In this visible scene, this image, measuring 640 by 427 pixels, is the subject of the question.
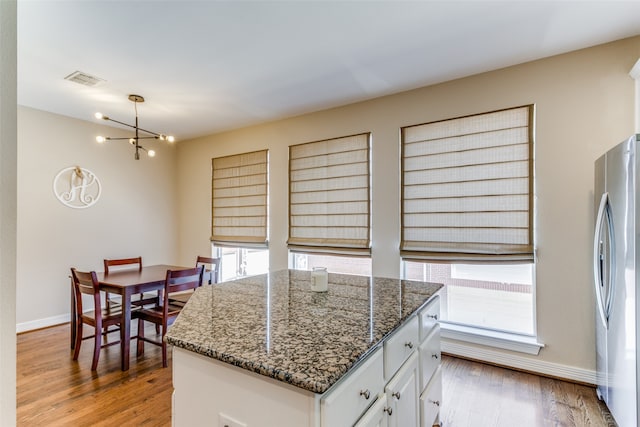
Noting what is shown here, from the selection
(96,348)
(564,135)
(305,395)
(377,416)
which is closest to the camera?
(305,395)

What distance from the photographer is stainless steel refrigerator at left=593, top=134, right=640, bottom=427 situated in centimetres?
171

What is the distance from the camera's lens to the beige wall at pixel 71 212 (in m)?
3.75

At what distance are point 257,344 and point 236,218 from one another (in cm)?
379

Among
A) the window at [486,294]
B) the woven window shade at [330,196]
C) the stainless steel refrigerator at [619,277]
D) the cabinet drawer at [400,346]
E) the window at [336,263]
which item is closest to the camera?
the cabinet drawer at [400,346]

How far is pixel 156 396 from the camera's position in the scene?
238 cm

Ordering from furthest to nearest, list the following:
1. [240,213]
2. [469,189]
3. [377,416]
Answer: [240,213] → [469,189] → [377,416]

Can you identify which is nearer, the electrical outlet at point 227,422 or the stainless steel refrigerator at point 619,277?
the electrical outlet at point 227,422

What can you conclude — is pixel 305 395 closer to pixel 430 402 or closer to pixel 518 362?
pixel 430 402

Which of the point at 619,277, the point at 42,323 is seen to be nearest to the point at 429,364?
the point at 619,277

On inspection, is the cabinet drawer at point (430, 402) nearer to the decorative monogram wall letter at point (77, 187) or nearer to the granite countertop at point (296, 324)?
the granite countertop at point (296, 324)

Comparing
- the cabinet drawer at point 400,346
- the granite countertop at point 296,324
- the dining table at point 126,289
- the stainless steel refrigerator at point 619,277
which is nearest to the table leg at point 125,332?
the dining table at point 126,289

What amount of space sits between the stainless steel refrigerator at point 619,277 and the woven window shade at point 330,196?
1.97 metres

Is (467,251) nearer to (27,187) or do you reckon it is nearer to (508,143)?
(508,143)

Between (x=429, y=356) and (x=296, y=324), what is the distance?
92 centimetres
